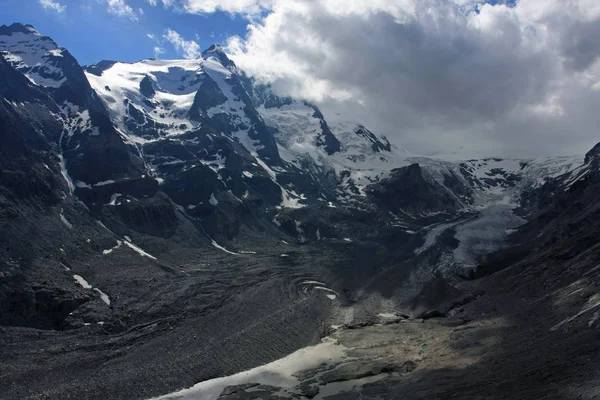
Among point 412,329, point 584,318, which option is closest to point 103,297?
point 412,329

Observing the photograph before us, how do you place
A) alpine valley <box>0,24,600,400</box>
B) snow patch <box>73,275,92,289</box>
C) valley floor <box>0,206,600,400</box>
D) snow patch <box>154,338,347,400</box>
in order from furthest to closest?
1. snow patch <box>73,275,92,289</box>
2. snow patch <box>154,338,347,400</box>
3. alpine valley <box>0,24,600,400</box>
4. valley floor <box>0,206,600,400</box>

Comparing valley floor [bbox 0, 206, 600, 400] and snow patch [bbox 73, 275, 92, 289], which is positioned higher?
snow patch [bbox 73, 275, 92, 289]

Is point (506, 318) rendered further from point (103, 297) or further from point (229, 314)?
point (103, 297)

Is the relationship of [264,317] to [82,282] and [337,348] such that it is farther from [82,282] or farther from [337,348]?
[82,282]

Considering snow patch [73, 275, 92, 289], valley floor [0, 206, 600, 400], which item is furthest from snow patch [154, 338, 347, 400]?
snow patch [73, 275, 92, 289]

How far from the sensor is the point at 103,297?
12362 centimetres

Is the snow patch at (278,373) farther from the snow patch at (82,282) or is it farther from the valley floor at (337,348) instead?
the snow patch at (82,282)

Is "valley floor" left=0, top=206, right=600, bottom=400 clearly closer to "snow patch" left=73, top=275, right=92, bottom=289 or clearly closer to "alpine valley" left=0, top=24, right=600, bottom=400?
"alpine valley" left=0, top=24, right=600, bottom=400

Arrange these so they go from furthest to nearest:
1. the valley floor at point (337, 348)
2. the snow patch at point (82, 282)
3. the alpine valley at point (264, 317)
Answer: the snow patch at point (82, 282) → the alpine valley at point (264, 317) → the valley floor at point (337, 348)

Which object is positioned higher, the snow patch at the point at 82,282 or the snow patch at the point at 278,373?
the snow patch at the point at 82,282

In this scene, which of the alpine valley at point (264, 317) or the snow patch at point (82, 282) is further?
the snow patch at point (82, 282)

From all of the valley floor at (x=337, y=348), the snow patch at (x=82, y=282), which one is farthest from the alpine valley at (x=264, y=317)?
the snow patch at (x=82, y=282)

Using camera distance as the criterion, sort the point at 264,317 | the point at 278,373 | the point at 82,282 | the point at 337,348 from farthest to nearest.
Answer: the point at 82,282, the point at 264,317, the point at 337,348, the point at 278,373

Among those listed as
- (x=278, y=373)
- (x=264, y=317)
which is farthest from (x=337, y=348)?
(x=264, y=317)
